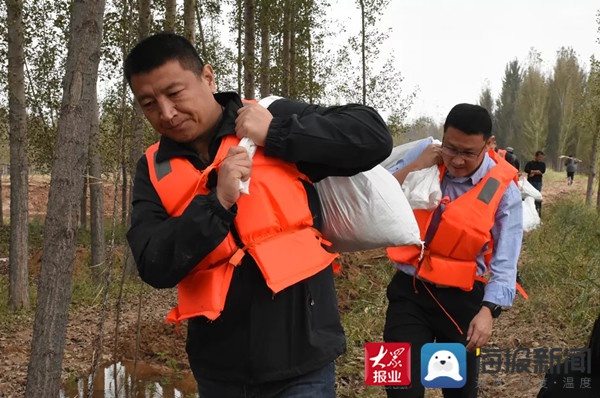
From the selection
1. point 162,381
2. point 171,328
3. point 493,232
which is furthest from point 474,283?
point 171,328

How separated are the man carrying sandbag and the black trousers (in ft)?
5.22

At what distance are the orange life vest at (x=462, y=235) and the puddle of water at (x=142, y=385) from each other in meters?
4.06

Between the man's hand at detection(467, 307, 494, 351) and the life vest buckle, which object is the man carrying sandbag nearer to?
the life vest buckle

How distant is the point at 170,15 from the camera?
1140cm

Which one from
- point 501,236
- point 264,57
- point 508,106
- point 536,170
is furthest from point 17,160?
point 508,106

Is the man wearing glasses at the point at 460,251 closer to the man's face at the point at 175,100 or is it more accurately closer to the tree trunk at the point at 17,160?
the man's face at the point at 175,100

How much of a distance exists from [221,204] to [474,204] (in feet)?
6.83

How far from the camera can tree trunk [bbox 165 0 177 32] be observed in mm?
10867

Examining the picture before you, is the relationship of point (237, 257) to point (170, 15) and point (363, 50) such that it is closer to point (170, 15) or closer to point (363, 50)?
point (170, 15)

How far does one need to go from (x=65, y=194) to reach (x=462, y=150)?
2262 millimetres

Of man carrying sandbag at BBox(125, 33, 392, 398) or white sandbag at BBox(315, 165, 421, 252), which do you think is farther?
white sandbag at BBox(315, 165, 421, 252)

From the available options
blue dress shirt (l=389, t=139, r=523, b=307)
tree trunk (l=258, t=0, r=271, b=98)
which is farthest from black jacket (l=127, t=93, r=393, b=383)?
tree trunk (l=258, t=0, r=271, b=98)

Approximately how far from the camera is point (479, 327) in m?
3.19

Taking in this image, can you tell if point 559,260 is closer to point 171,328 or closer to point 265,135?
point 171,328
